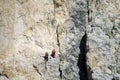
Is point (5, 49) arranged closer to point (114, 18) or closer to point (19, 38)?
point (19, 38)

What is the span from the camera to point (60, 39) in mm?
8758

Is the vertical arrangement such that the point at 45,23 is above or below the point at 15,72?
above

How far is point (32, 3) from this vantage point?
8.52 m

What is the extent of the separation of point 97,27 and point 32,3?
181 cm

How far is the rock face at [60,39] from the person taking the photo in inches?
326

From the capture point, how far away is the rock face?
27.1 ft

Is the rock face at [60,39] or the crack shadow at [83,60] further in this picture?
the crack shadow at [83,60]

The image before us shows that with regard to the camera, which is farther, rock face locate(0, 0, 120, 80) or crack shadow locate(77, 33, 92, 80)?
crack shadow locate(77, 33, 92, 80)

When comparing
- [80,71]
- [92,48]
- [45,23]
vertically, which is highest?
[45,23]

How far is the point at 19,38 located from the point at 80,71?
183 cm

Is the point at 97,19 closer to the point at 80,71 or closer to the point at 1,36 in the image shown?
the point at 80,71

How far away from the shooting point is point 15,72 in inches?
326

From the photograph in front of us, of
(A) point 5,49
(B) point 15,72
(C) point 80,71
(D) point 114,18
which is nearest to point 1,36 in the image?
(A) point 5,49

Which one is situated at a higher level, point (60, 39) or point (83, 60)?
point (60, 39)
